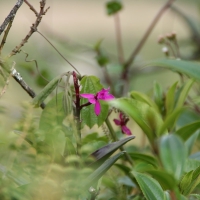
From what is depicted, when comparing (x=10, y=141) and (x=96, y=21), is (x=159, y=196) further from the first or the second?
(x=96, y=21)

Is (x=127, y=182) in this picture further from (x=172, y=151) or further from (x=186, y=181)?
(x=172, y=151)

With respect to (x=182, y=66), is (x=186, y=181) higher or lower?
lower

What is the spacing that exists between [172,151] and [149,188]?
0.20 m

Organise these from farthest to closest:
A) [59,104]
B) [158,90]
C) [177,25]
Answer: [177,25]
[158,90]
[59,104]

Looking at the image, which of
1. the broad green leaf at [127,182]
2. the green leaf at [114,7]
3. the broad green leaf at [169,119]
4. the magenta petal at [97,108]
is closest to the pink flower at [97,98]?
the magenta petal at [97,108]

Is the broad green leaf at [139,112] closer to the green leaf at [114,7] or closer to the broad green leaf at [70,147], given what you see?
the broad green leaf at [70,147]

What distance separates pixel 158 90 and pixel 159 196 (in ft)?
1.32

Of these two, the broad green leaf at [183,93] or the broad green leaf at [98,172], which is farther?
the broad green leaf at [183,93]

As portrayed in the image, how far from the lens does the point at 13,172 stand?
0.67 m

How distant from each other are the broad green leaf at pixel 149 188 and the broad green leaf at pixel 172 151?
172 mm

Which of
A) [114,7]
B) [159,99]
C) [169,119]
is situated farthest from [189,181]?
[114,7]

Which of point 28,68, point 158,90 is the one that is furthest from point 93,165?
point 28,68

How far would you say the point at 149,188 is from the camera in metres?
0.67

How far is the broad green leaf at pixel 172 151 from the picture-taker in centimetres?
48
